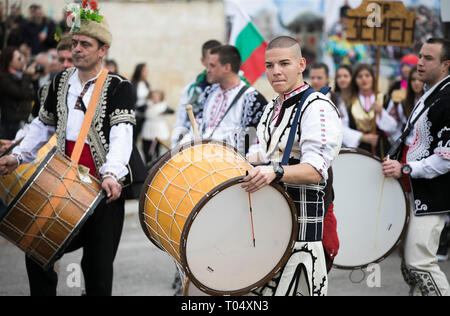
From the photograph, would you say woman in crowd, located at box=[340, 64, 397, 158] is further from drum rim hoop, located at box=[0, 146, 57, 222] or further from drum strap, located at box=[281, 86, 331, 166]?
drum rim hoop, located at box=[0, 146, 57, 222]

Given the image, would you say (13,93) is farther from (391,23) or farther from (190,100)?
(391,23)

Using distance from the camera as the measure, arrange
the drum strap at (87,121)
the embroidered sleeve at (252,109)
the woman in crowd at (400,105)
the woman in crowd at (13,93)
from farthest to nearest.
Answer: the woman in crowd at (13,93) < the woman in crowd at (400,105) < the embroidered sleeve at (252,109) < the drum strap at (87,121)

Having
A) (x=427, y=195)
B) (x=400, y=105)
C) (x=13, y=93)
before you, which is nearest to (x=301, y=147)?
(x=427, y=195)

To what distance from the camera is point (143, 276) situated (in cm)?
627

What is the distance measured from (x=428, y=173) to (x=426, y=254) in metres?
0.59

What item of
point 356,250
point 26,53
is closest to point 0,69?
point 26,53

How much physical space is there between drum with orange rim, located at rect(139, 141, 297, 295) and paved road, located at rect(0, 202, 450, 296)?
1629 mm

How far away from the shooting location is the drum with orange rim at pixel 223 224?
3.22 meters

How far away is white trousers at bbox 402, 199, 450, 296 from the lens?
4484 mm

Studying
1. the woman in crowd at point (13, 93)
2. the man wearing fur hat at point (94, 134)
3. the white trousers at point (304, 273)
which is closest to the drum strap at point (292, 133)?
the white trousers at point (304, 273)

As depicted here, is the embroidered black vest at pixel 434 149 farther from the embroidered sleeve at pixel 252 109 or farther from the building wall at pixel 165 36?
the building wall at pixel 165 36

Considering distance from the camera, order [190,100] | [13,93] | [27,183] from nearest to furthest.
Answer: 1. [27,183]
2. [190,100]
3. [13,93]

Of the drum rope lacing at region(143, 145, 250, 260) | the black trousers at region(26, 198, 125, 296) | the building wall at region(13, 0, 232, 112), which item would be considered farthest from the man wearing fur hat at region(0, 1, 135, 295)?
the building wall at region(13, 0, 232, 112)
